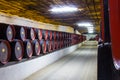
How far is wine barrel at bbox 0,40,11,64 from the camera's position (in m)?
3.70

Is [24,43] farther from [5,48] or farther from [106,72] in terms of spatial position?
[106,72]

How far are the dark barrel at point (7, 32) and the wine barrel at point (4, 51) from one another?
13 centimetres

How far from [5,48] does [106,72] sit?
288 cm

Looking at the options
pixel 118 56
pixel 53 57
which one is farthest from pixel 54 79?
pixel 118 56

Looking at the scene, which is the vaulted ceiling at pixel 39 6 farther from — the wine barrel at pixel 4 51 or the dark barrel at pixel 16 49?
the wine barrel at pixel 4 51

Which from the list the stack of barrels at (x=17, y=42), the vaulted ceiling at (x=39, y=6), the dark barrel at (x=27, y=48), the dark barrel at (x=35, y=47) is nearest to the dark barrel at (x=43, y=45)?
the stack of barrels at (x=17, y=42)

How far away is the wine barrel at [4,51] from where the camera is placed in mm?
3699

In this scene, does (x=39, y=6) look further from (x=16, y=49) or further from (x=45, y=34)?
(x=16, y=49)

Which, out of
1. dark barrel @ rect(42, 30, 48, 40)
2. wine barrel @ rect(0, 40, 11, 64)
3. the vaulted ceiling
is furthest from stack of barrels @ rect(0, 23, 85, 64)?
the vaulted ceiling

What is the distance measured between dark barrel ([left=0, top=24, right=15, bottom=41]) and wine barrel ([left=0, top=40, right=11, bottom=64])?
0.43ft

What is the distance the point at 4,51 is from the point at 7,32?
410 mm

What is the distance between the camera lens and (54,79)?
5203 millimetres

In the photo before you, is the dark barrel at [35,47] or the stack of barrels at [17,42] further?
the dark barrel at [35,47]

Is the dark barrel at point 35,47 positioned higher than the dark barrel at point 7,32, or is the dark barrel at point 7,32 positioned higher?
the dark barrel at point 7,32
